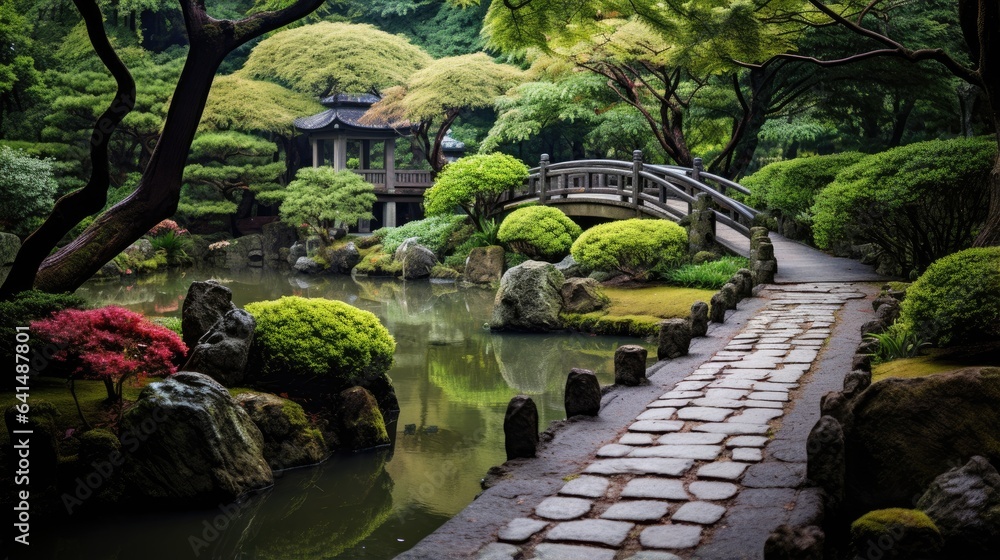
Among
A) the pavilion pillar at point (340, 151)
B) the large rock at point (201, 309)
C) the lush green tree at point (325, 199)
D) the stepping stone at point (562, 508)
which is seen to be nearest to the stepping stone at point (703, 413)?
the stepping stone at point (562, 508)

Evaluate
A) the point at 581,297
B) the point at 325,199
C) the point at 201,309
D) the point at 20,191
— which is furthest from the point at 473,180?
the point at 201,309

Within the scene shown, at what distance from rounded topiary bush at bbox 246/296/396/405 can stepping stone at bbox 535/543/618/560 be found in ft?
15.7

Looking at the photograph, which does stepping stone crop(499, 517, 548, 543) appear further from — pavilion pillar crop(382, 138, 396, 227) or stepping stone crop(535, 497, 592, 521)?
pavilion pillar crop(382, 138, 396, 227)

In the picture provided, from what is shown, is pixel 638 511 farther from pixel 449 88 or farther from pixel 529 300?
pixel 449 88

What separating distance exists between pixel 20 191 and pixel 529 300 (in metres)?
13.5

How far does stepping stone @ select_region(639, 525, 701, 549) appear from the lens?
175 inches

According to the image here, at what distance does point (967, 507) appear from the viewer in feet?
14.0

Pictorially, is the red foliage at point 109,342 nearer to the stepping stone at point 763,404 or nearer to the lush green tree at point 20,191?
the stepping stone at point 763,404

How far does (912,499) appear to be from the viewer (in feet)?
15.2

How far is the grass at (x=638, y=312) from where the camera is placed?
48.6ft

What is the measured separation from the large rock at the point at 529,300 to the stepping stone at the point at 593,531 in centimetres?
1076

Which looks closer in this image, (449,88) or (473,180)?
(473,180)

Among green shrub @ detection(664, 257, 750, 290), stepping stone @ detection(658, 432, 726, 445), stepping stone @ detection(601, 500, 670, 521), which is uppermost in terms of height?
green shrub @ detection(664, 257, 750, 290)

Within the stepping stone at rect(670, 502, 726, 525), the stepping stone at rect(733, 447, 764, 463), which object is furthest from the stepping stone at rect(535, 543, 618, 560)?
the stepping stone at rect(733, 447, 764, 463)
